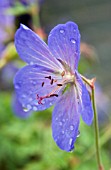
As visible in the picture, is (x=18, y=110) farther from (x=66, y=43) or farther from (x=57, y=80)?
(x=66, y=43)

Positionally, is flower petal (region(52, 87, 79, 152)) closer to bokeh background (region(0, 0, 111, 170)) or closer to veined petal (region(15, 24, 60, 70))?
veined petal (region(15, 24, 60, 70))

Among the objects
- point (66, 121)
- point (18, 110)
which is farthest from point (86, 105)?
point (18, 110)

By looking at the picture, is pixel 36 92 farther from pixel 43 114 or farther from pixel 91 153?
pixel 43 114

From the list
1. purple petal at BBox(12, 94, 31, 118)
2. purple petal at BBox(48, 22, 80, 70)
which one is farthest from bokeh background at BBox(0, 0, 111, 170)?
purple petal at BBox(48, 22, 80, 70)

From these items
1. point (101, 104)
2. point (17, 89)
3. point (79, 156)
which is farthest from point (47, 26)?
point (17, 89)

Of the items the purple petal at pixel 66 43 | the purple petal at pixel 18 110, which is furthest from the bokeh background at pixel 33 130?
the purple petal at pixel 66 43

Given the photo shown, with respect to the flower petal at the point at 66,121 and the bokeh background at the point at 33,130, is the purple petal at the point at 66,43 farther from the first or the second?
the bokeh background at the point at 33,130
